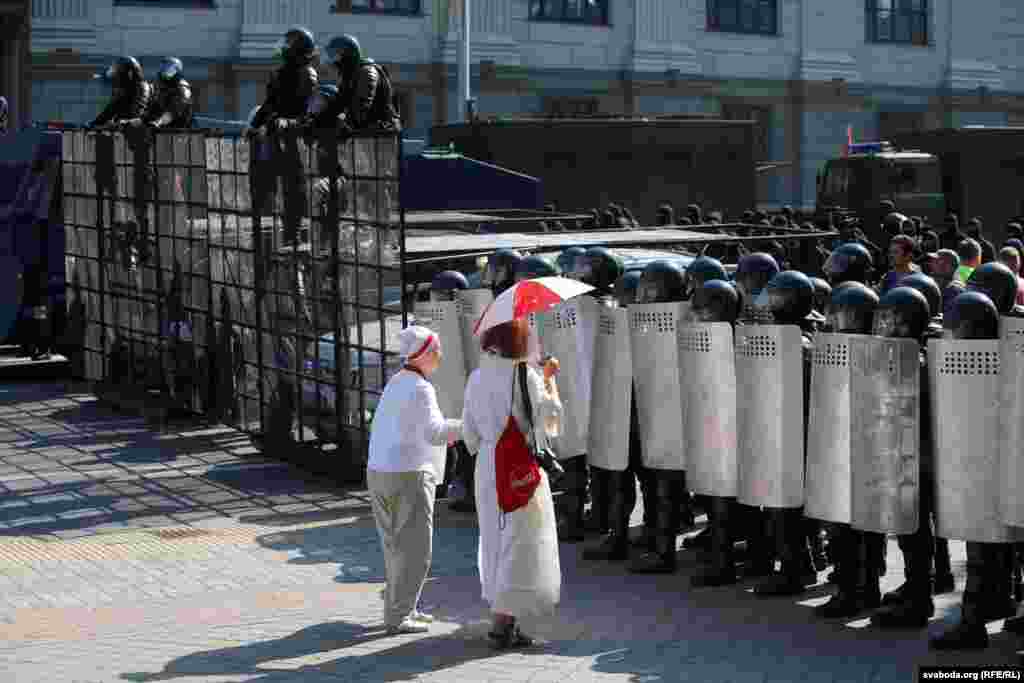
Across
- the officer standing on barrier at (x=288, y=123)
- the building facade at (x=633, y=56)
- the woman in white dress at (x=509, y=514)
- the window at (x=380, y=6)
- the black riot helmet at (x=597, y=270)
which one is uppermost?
the window at (x=380, y=6)

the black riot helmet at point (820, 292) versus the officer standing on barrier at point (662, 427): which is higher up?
the black riot helmet at point (820, 292)

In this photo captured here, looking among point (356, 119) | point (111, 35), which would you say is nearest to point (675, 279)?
point (356, 119)

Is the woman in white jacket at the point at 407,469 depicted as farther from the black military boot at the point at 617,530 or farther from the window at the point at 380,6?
the window at the point at 380,6

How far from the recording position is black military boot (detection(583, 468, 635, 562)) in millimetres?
11211

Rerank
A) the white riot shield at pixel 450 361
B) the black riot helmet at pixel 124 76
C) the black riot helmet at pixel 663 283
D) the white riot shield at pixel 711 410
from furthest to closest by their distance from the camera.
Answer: the black riot helmet at pixel 124 76 → the white riot shield at pixel 450 361 → the black riot helmet at pixel 663 283 → the white riot shield at pixel 711 410

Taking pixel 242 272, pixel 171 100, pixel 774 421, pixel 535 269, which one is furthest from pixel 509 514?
pixel 171 100

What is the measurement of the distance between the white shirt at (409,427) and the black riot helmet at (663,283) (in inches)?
78.1

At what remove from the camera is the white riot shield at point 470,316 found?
1293 centimetres

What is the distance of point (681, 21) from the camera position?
47.7 meters

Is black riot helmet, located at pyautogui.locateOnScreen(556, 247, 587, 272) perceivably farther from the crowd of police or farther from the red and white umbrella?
the red and white umbrella

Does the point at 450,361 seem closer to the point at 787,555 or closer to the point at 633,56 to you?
the point at 787,555

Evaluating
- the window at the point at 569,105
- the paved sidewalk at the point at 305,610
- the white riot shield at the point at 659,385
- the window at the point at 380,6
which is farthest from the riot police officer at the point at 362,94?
the window at the point at 569,105

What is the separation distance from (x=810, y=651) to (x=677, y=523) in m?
2.06

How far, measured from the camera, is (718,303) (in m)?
10.4
